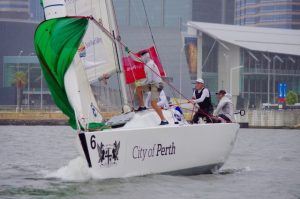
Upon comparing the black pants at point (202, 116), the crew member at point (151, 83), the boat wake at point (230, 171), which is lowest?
the boat wake at point (230, 171)

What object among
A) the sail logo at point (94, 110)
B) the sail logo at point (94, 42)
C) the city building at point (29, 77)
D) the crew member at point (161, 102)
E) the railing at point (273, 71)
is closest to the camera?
the sail logo at point (94, 110)

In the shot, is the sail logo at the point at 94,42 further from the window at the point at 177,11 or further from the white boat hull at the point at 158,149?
the window at the point at 177,11

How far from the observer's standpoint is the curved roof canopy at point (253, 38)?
92.9 m

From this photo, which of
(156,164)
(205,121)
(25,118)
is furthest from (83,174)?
(25,118)

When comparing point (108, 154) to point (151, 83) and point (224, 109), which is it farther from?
point (224, 109)

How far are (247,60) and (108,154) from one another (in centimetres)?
8249

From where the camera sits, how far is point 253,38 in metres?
95.4

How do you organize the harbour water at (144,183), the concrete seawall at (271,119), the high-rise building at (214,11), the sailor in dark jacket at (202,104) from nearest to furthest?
the harbour water at (144,183) < the sailor in dark jacket at (202,104) < the concrete seawall at (271,119) < the high-rise building at (214,11)

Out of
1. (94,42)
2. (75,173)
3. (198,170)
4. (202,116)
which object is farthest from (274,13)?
(75,173)

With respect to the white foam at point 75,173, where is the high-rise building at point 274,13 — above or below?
above

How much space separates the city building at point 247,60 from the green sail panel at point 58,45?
77.7 m

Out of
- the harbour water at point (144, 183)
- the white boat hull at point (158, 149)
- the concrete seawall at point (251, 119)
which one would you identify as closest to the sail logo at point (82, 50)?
the harbour water at point (144, 183)

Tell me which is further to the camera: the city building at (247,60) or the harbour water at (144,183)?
the city building at (247,60)

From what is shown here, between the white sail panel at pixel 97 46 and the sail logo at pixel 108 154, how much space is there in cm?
196
